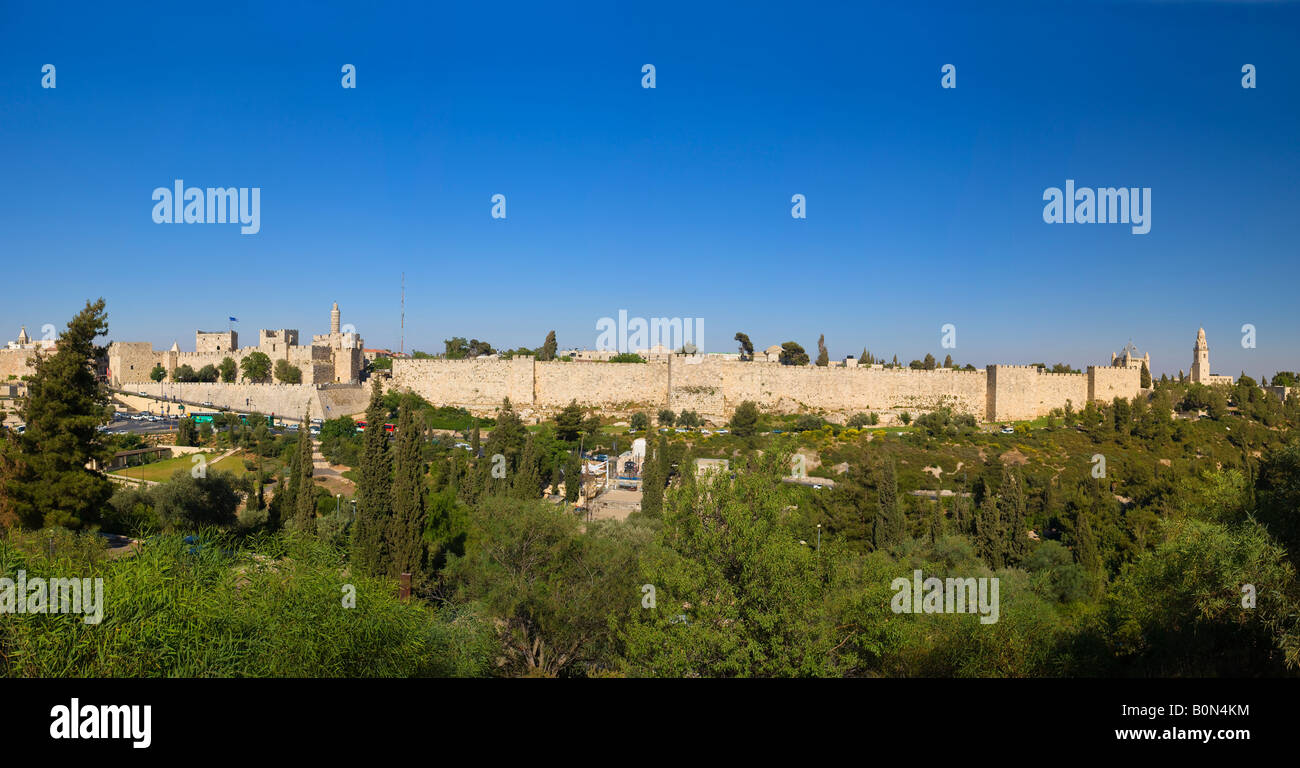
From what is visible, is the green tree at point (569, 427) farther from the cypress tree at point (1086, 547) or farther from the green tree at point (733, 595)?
the green tree at point (733, 595)

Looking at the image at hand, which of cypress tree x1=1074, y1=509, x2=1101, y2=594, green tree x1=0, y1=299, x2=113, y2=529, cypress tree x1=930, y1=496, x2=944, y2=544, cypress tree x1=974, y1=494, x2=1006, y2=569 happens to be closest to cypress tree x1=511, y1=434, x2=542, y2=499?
green tree x1=0, y1=299, x2=113, y2=529

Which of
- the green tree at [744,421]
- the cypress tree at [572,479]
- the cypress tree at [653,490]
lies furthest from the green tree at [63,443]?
the green tree at [744,421]

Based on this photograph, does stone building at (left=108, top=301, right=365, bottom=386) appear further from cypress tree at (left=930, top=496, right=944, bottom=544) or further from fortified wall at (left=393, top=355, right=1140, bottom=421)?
cypress tree at (left=930, top=496, right=944, bottom=544)

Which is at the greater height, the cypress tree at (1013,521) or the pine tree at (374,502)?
the pine tree at (374,502)

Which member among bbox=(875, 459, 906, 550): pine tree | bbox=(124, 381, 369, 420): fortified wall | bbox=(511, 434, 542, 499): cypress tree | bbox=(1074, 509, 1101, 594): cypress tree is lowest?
bbox=(1074, 509, 1101, 594): cypress tree

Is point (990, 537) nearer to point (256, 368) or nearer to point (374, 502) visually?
point (374, 502)
